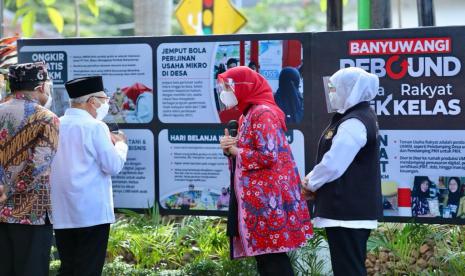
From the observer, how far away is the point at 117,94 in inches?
315

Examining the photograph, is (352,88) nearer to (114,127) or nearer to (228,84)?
(228,84)

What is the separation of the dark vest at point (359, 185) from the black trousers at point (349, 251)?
0.11m

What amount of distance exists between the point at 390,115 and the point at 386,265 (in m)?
1.25

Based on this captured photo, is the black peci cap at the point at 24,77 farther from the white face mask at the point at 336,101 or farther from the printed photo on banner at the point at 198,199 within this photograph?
the printed photo on banner at the point at 198,199

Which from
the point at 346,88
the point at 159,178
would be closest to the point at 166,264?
the point at 159,178

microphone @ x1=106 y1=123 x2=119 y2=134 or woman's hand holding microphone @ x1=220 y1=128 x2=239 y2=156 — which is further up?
microphone @ x1=106 y1=123 x2=119 y2=134

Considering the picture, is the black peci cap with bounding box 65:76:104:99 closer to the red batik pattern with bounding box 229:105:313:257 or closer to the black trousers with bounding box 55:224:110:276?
the black trousers with bounding box 55:224:110:276

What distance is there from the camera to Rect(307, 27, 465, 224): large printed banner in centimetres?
A: 704

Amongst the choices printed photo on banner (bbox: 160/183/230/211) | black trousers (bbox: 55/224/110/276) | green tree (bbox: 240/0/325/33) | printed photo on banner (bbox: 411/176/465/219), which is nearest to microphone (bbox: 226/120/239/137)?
black trousers (bbox: 55/224/110/276)

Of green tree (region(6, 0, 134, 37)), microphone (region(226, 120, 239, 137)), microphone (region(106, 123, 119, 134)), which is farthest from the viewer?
green tree (region(6, 0, 134, 37))

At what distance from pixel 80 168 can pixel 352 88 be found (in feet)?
6.76

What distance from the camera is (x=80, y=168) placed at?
633 centimetres

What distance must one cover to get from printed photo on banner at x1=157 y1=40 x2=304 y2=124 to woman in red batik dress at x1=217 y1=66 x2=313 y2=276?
1208 mm

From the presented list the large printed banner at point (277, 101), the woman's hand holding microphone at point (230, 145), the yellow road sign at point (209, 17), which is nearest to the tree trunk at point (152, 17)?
the yellow road sign at point (209, 17)
